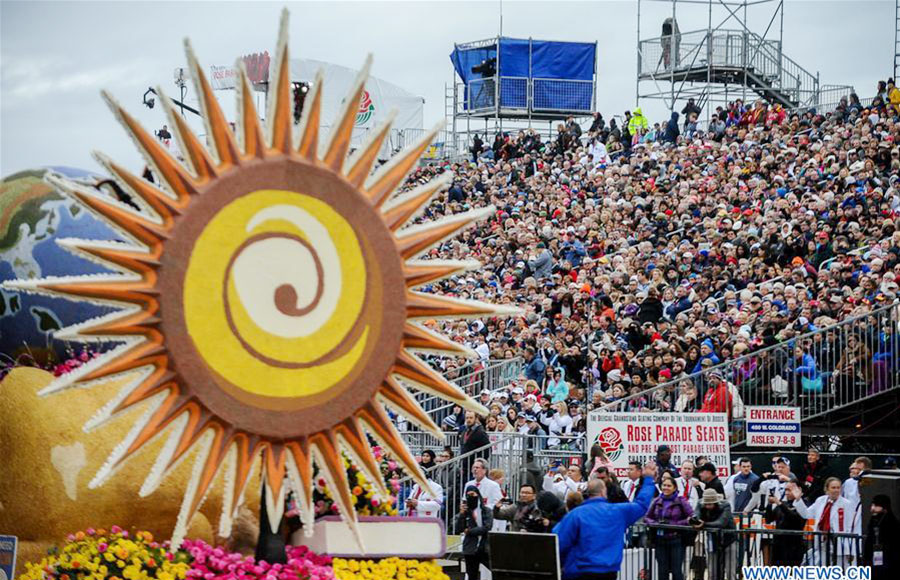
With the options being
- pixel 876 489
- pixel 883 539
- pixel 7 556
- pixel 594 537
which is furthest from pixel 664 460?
pixel 7 556

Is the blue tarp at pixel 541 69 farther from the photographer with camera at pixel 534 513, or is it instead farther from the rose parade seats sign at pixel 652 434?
the photographer with camera at pixel 534 513

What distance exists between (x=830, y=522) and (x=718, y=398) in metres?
5.48

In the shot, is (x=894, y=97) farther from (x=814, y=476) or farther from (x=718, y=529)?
(x=718, y=529)

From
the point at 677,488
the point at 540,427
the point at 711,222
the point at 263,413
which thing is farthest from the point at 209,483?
the point at 711,222

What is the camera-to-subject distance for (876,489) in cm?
1678

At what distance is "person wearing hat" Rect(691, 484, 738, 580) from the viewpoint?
18.0 metres

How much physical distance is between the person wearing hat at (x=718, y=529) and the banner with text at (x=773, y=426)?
2.80 metres

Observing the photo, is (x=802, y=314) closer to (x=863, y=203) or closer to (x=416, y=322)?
(x=863, y=203)

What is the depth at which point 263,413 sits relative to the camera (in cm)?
1035

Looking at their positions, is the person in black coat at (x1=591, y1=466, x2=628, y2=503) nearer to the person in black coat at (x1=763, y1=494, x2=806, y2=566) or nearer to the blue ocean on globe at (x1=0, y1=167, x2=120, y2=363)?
the person in black coat at (x1=763, y1=494, x2=806, y2=566)

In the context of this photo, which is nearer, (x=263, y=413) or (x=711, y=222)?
(x=263, y=413)

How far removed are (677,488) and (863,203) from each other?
37.3 feet

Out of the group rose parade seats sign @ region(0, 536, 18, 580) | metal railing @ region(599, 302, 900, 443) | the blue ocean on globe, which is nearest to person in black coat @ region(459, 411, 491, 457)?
metal railing @ region(599, 302, 900, 443)

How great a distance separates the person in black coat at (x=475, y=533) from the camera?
63.3ft
